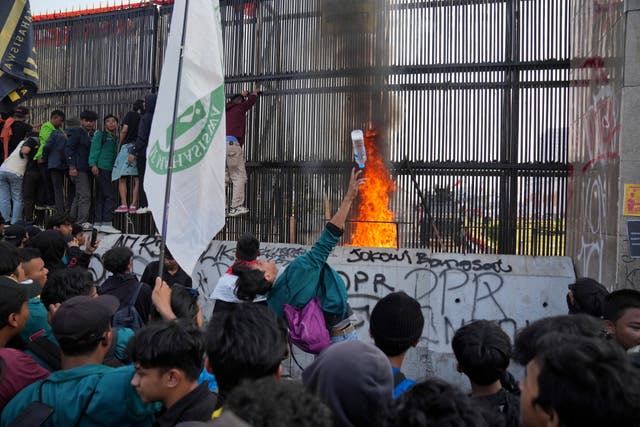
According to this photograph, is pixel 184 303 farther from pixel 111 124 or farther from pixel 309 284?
pixel 111 124

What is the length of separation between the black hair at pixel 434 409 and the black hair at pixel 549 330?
1.04 meters

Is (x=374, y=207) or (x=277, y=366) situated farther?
(x=374, y=207)

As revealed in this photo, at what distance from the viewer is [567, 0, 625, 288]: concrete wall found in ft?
20.4

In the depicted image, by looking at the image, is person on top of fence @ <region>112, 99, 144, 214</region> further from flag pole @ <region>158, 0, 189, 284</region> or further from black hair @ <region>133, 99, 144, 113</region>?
flag pole @ <region>158, 0, 189, 284</region>

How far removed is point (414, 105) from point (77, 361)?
7507mm

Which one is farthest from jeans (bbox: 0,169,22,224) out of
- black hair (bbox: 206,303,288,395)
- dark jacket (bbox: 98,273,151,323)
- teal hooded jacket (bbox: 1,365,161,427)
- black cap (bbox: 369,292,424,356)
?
black hair (bbox: 206,303,288,395)

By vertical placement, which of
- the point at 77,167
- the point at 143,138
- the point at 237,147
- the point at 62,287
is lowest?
the point at 62,287

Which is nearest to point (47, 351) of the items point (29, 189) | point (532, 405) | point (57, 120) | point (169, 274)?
point (532, 405)

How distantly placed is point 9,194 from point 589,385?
11.3 meters

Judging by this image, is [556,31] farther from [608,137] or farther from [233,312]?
[233,312]

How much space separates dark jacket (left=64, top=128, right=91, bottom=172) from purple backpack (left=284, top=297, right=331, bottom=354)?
24.9 feet

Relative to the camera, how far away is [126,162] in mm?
9789

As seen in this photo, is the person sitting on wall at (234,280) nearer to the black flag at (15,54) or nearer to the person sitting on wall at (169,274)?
the person sitting on wall at (169,274)

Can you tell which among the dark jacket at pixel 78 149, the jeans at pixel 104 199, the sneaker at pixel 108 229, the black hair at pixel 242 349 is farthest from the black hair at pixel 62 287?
the dark jacket at pixel 78 149
